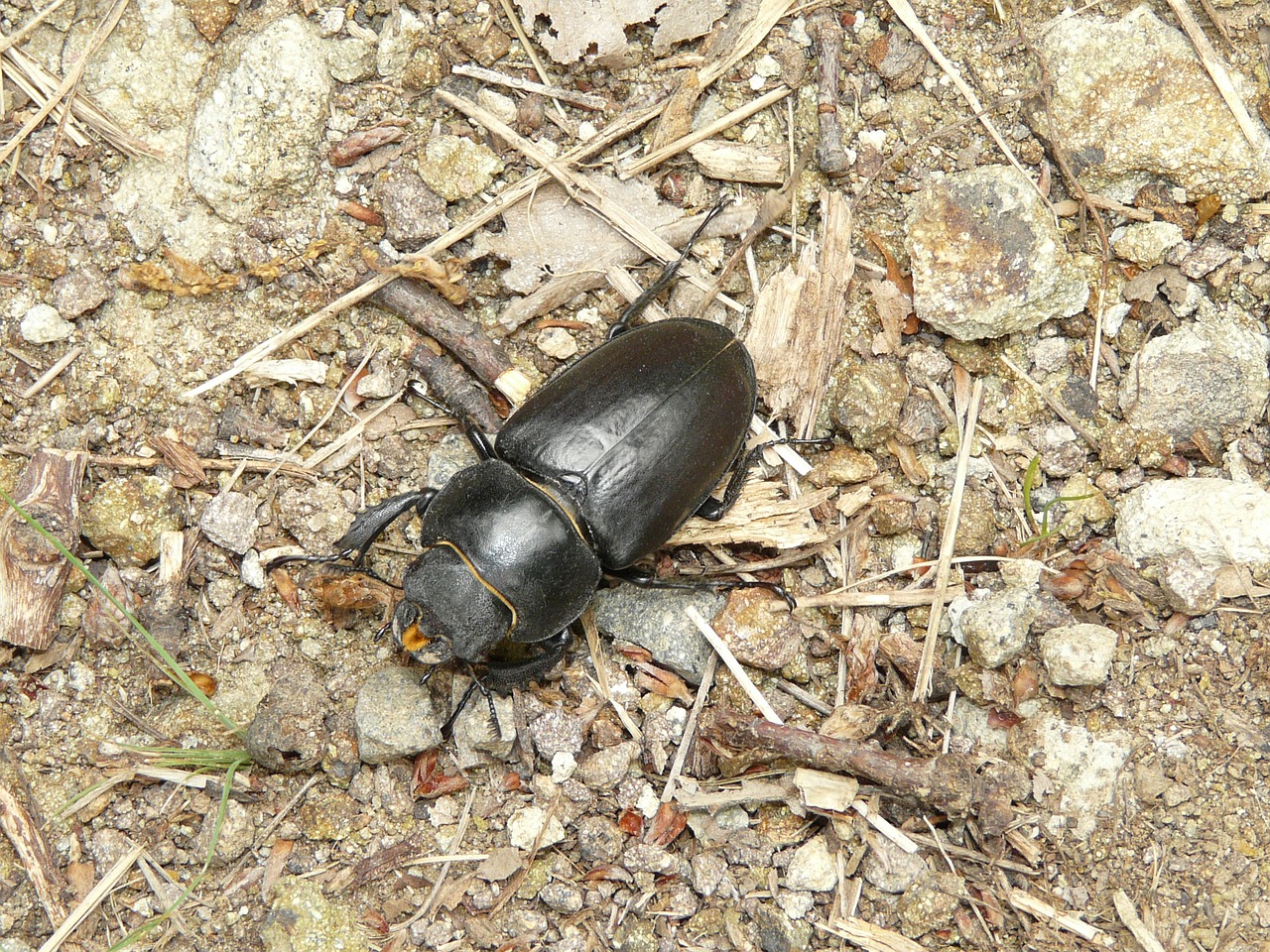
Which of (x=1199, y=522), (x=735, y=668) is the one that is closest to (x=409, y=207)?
(x=735, y=668)

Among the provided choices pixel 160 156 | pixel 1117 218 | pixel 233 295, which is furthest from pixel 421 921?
pixel 1117 218

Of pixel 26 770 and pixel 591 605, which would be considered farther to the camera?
pixel 591 605

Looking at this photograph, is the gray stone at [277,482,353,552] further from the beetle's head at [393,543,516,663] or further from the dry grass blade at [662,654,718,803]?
the dry grass blade at [662,654,718,803]

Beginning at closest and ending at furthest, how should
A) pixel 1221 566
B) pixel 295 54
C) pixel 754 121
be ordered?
pixel 1221 566 < pixel 295 54 < pixel 754 121

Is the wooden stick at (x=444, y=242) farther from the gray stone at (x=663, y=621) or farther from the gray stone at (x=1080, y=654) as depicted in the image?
the gray stone at (x=1080, y=654)

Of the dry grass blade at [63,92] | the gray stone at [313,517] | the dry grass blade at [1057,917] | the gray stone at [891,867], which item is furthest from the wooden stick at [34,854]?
the dry grass blade at [1057,917]

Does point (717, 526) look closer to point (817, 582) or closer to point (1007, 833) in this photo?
point (817, 582)
